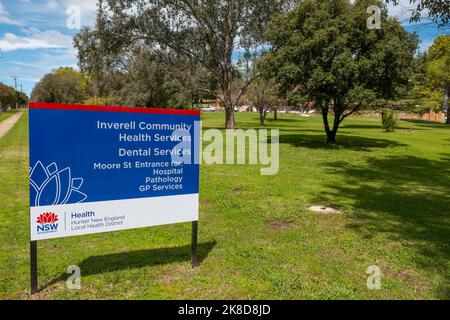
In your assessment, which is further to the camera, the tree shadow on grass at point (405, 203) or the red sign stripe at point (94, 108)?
the tree shadow on grass at point (405, 203)

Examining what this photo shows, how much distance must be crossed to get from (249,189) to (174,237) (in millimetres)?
3746

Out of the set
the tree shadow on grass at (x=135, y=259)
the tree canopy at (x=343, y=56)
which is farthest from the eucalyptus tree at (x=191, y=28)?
the tree shadow on grass at (x=135, y=259)

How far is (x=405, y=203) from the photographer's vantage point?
322 inches

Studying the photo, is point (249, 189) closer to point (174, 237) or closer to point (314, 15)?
point (174, 237)

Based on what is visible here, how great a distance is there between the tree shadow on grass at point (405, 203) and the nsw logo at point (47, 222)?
4.10 m

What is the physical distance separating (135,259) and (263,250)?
1.73 m

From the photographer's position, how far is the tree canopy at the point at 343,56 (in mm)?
17266

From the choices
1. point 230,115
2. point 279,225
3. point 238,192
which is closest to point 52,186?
point 279,225

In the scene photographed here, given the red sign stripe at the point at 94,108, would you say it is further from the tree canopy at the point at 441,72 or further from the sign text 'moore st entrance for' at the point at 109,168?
the tree canopy at the point at 441,72

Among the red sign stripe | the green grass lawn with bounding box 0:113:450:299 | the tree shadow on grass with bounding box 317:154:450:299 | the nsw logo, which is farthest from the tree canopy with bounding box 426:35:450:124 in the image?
the nsw logo

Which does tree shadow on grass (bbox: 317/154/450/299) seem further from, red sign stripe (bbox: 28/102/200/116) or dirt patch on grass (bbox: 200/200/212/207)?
red sign stripe (bbox: 28/102/200/116)

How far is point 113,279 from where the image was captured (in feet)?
14.6

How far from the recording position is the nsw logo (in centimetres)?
394

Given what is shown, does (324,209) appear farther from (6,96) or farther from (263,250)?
(6,96)
